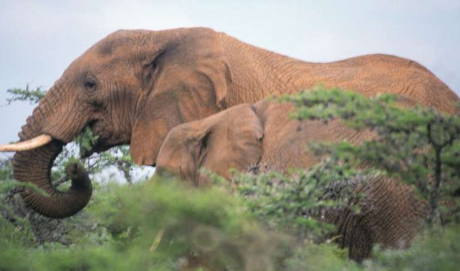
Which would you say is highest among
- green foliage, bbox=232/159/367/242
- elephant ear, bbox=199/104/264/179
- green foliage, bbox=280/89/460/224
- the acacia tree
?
green foliage, bbox=280/89/460/224

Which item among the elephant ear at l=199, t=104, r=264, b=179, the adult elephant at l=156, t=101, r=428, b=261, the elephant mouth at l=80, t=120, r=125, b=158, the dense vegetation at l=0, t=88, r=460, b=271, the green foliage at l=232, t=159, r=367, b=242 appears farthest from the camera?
the elephant mouth at l=80, t=120, r=125, b=158

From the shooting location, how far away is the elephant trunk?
9.57 m

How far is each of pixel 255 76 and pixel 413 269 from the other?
17.4 ft

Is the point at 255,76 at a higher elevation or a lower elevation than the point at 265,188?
lower

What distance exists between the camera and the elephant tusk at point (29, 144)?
10.1m

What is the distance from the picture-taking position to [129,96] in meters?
10.2

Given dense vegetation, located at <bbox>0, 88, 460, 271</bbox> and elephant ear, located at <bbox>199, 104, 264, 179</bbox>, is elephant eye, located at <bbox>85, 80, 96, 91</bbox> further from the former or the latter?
dense vegetation, located at <bbox>0, 88, 460, 271</bbox>

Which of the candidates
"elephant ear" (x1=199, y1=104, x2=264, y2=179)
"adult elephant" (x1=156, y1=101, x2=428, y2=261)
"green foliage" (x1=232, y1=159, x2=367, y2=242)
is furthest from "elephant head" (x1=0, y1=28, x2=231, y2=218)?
"green foliage" (x1=232, y1=159, x2=367, y2=242)

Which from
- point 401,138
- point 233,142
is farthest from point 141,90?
point 401,138

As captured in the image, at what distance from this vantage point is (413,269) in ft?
16.5

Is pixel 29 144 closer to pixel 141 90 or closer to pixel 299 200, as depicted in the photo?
pixel 141 90

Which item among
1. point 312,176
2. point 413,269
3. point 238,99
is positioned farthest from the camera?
point 238,99

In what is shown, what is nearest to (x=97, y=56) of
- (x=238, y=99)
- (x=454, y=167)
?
(x=238, y=99)

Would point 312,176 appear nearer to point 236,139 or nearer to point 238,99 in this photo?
point 236,139
